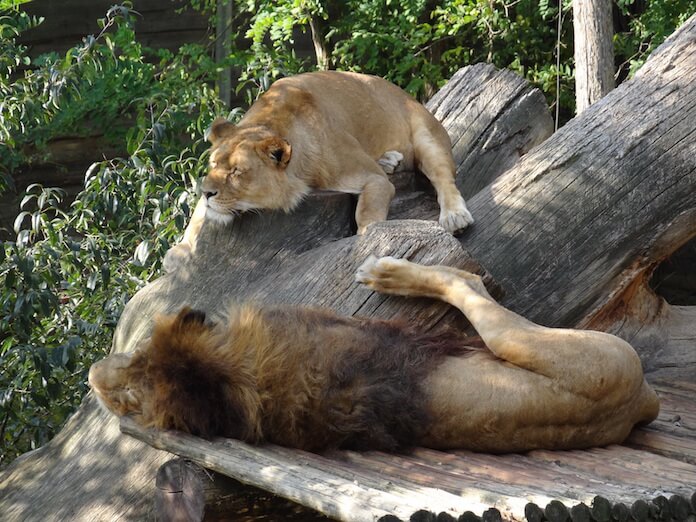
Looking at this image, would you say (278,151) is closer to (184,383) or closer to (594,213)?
(594,213)

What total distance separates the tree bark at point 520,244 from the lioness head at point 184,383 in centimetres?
78

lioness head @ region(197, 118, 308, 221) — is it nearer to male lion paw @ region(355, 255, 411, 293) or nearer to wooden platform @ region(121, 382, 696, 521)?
male lion paw @ region(355, 255, 411, 293)

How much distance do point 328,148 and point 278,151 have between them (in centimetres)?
33

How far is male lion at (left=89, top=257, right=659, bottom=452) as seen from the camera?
3.03 m

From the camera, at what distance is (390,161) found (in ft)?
17.0

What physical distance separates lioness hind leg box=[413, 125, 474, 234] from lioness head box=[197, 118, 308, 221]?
63 cm

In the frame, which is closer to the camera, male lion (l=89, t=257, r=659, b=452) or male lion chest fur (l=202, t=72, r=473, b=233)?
male lion (l=89, t=257, r=659, b=452)

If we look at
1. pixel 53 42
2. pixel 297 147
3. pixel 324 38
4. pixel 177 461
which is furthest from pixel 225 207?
pixel 53 42

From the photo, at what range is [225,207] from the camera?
14.2 ft

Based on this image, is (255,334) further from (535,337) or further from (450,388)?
(535,337)

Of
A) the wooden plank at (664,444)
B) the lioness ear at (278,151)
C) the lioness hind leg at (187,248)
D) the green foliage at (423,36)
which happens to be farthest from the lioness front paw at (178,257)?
the green foliage at (423,36)

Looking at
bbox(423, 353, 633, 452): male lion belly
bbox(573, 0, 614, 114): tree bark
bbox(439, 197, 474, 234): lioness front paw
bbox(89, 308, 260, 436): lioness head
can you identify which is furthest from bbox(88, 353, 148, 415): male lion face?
bbox(573, 0, 614, 114): tree bark

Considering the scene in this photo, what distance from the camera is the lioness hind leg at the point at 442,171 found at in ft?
14.9

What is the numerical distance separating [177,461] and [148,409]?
7.6 inches
